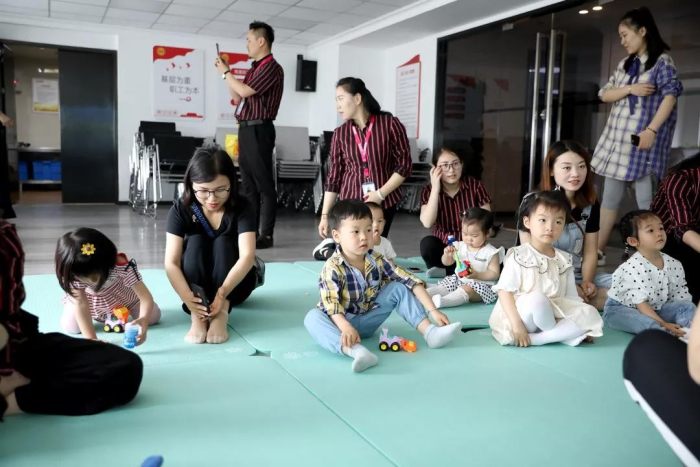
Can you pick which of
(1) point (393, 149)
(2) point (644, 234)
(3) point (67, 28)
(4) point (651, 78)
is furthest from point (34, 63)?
(2) point (644, 234)

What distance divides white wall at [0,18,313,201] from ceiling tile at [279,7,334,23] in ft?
4.96

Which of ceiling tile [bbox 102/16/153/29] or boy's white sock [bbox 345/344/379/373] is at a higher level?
ceiling tile [bbox 102/16/153/29]

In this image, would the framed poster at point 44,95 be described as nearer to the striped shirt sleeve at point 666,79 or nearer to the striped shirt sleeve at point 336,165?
the striped shirt sleeve at point 336,165

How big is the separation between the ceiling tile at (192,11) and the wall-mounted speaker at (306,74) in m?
1.75

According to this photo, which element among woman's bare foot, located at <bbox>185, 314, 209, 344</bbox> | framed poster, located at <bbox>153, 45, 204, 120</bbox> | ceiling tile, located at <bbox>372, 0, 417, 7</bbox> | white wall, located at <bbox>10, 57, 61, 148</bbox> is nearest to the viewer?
woman's bare foot, located at <bbox>185, 314, 209, 344</bbox>

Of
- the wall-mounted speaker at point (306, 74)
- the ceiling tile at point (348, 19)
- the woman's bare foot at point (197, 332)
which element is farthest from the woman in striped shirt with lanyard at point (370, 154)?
the wall-mounted speaker at point (306, 74)

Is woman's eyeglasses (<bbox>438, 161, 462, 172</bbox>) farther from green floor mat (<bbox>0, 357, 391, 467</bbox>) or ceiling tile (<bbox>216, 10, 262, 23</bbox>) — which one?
ceiling tile (<bbox>216, 10, 262, 23</bbox>)

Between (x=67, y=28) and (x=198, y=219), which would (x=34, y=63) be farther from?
(x=198, y=219)

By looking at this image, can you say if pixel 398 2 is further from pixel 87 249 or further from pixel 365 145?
pixel 87 249

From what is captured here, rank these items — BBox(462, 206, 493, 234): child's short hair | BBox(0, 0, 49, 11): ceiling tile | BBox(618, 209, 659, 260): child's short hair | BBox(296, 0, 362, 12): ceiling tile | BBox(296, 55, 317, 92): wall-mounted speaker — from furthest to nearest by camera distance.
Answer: BBox(296, 55, 317, 92): wall-mounted speaker → BBox(0, 0, 49, 11): ceiling tile → BBox(296, 0, 362, 12): ceiling tile → BBox(462, 206, 493, 234): child's short hair → BBox(618, 209, 659, 260): child's short hair

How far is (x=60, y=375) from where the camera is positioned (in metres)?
1.46

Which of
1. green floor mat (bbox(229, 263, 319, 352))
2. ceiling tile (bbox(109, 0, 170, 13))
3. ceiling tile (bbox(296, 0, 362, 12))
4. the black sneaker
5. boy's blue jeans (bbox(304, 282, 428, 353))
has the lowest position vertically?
green floor mat (bbox(229, 263, 319, 352))

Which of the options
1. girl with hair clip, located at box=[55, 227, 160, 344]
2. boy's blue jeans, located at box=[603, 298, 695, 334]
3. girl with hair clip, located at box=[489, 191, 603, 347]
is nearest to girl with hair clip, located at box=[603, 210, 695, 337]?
boy's blue jeans, located at box=[603, 298, 695, 334]

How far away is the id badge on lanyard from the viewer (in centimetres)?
330
